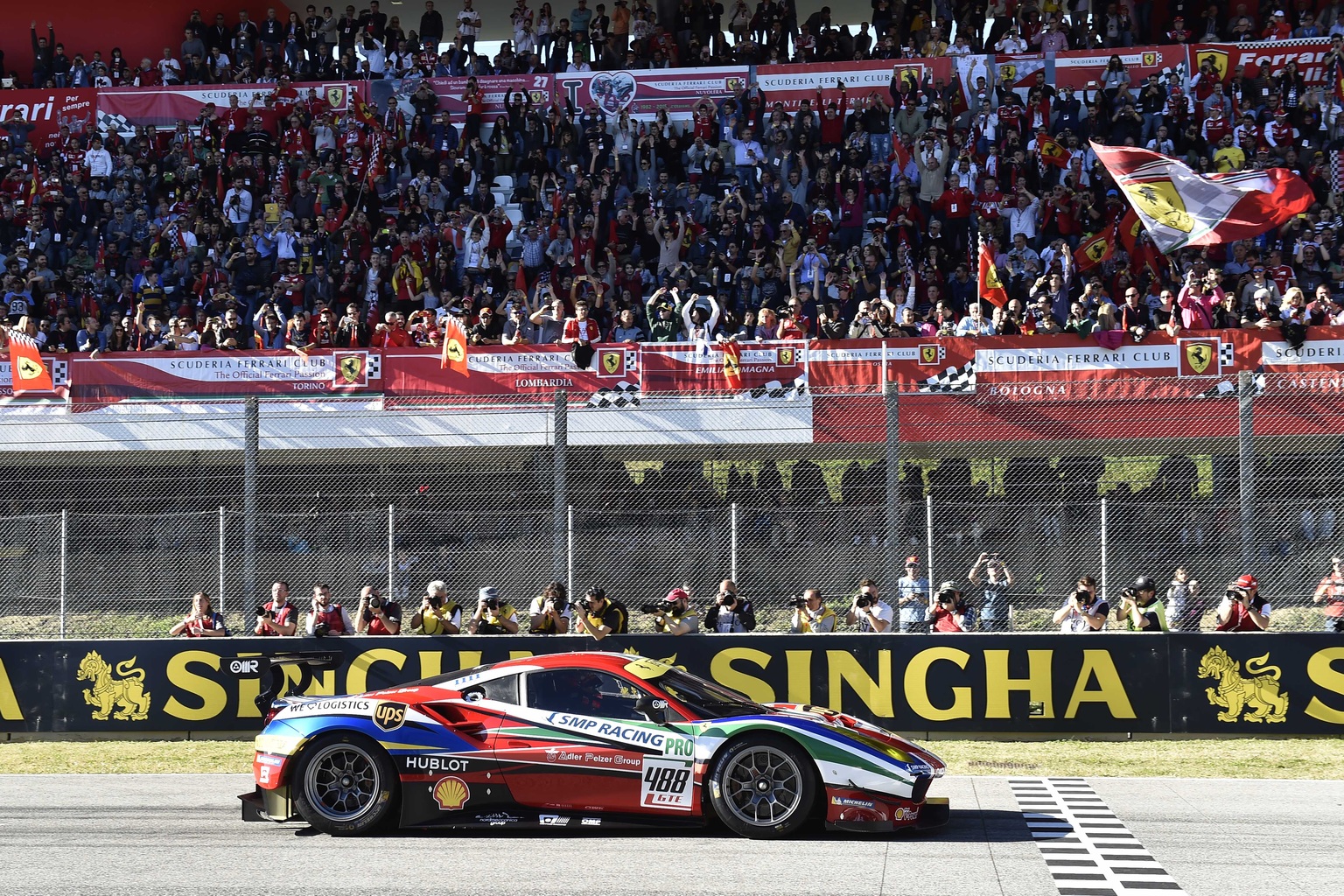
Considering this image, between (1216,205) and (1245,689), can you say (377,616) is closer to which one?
(1245,689)

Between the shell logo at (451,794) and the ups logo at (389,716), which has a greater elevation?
the ups logo at (389,716)

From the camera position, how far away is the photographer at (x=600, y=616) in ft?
42.1

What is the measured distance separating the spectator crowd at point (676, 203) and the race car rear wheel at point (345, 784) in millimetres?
10013

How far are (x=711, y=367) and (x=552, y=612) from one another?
5138mm

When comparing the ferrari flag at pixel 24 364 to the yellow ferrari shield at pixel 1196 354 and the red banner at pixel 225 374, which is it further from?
the yellow ferrari shield at pixel 1196 354

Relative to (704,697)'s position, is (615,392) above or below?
above

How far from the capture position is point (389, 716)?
866 cm

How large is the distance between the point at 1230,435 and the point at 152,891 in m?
11.9

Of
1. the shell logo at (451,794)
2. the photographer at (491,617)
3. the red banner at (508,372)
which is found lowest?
the shell logo at (451,794)

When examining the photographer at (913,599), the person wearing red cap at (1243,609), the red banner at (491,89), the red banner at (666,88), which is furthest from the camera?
→ the red banner at (491,89)

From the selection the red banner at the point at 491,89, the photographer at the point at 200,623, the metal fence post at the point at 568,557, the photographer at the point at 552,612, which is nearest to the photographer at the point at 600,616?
the photographer at the point at 552,612

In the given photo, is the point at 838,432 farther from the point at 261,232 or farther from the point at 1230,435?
the point at 261,232

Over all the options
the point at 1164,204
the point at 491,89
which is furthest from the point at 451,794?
the point at 491,89

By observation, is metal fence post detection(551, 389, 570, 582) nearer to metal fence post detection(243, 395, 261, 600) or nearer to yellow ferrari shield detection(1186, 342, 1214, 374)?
metal fence post detection(243, 395, 261, 600)
